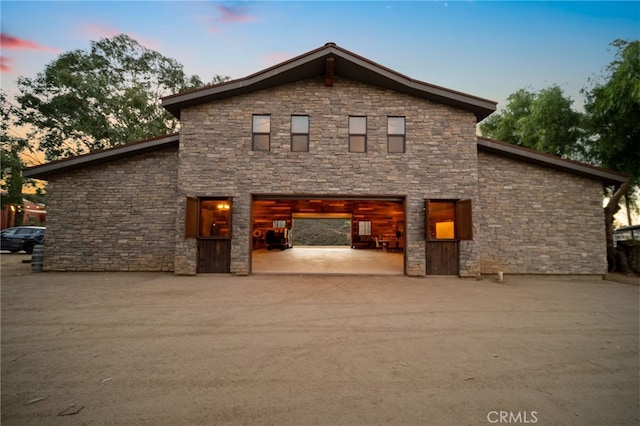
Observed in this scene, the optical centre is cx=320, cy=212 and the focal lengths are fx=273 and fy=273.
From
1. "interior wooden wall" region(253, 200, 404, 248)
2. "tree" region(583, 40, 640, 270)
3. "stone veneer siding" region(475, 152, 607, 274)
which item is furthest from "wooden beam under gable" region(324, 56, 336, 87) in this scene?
"interior wooden wall" region(253, 200, 404, 248)

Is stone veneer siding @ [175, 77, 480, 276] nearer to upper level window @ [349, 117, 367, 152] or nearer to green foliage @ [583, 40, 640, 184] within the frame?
upper level window @ [349, 117, 367, 152]

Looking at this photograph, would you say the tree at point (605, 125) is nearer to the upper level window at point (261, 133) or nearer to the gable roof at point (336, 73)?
the gable roof at point (336, 73)

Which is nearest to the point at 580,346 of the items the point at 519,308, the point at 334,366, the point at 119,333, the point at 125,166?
A: the point at 519,308

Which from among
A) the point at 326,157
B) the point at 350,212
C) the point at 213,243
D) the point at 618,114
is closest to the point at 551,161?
the point at 618,114

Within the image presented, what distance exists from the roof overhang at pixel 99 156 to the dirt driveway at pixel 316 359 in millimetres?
4825

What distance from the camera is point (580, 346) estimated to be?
392 cm

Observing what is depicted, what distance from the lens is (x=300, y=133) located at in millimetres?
9547

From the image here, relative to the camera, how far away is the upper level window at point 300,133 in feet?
31.2

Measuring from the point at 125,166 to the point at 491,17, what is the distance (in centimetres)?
1694

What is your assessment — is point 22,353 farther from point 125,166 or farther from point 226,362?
point 125,166

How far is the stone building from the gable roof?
5cm

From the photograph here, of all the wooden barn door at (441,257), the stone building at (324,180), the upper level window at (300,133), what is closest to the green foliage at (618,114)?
the stone building at (324,180)

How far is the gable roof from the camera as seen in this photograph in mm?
8758

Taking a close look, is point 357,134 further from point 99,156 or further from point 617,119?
point 617,119
